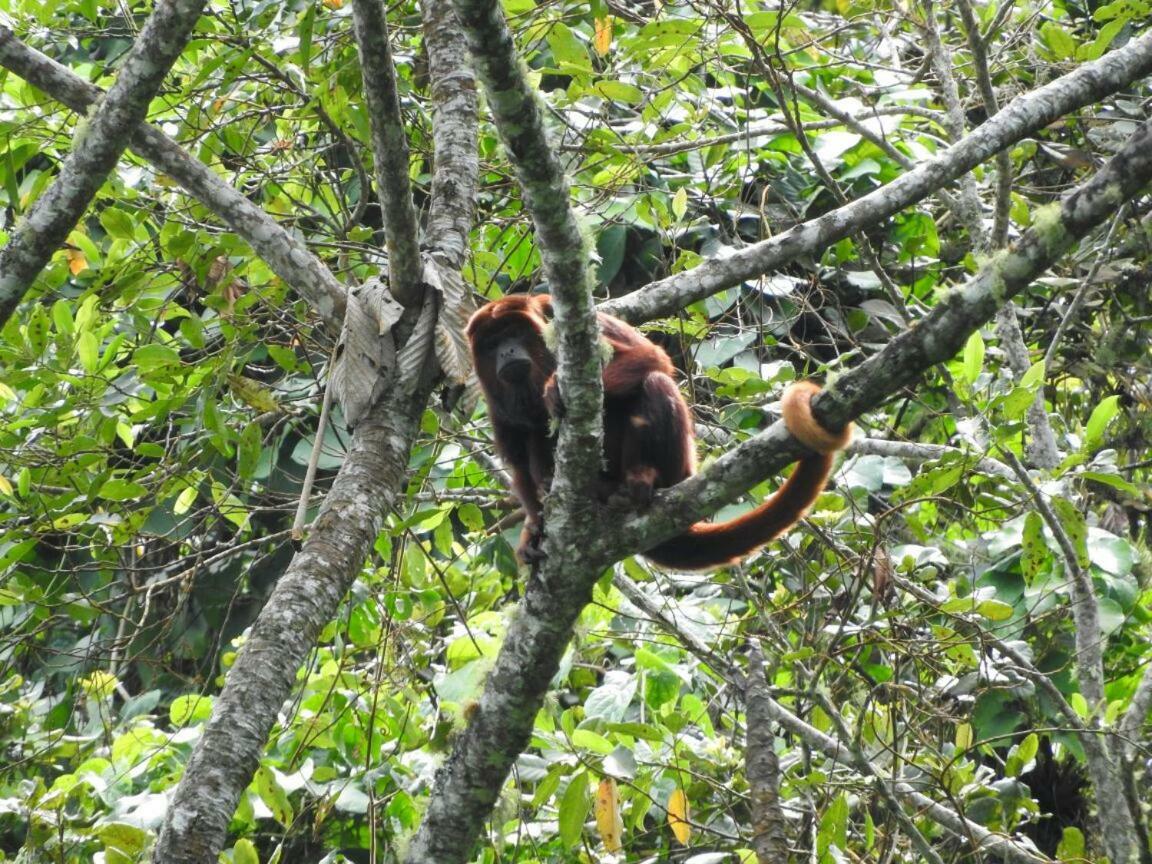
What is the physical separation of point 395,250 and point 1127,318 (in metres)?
4.21

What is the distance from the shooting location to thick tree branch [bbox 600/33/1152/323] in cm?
338

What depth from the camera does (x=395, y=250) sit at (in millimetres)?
3590

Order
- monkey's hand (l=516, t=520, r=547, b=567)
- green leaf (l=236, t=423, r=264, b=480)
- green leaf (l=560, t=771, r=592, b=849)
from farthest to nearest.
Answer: green leaf (l=236, t=423, r=264, b=480)
monkey's hand (l=516, t=520, r=547, b=567)
green leaf (l=560, t=771, r=592, b=849)

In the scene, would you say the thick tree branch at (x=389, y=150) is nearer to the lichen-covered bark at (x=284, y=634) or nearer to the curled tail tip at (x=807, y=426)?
the lichen-covered bark at (x=284, y=634)

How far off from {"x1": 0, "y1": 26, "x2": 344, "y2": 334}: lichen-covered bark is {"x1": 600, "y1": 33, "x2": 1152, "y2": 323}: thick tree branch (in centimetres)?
95

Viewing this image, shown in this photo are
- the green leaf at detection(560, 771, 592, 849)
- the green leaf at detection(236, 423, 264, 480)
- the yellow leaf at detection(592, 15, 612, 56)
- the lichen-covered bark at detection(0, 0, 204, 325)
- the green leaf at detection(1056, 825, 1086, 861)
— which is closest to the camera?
the lichen-covered bark at detection(0, 0, 204, 325)

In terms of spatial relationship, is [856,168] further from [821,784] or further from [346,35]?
[821,784]

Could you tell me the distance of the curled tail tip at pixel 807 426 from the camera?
2.64m

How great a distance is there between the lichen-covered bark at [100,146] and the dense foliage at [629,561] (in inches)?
15.2

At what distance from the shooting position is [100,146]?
3203mm

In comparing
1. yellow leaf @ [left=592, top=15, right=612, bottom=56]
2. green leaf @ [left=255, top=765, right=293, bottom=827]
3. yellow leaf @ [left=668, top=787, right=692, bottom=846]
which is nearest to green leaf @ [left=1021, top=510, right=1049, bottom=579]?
yellow leaf @ [left=668, top=787, right=692, bottom=846]

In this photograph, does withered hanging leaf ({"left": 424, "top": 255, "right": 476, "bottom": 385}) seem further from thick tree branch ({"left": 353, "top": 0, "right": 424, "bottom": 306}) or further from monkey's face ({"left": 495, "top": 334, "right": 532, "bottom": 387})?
monkey's face ({"left": 495, "top": 334, "right": 532, "bottom": 387})

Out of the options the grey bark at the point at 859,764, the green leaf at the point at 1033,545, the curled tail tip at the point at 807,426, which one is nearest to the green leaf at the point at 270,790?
the grey bark at the point at 859,764

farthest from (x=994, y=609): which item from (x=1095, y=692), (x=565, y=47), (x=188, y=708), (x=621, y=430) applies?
(x=188, y=708)
